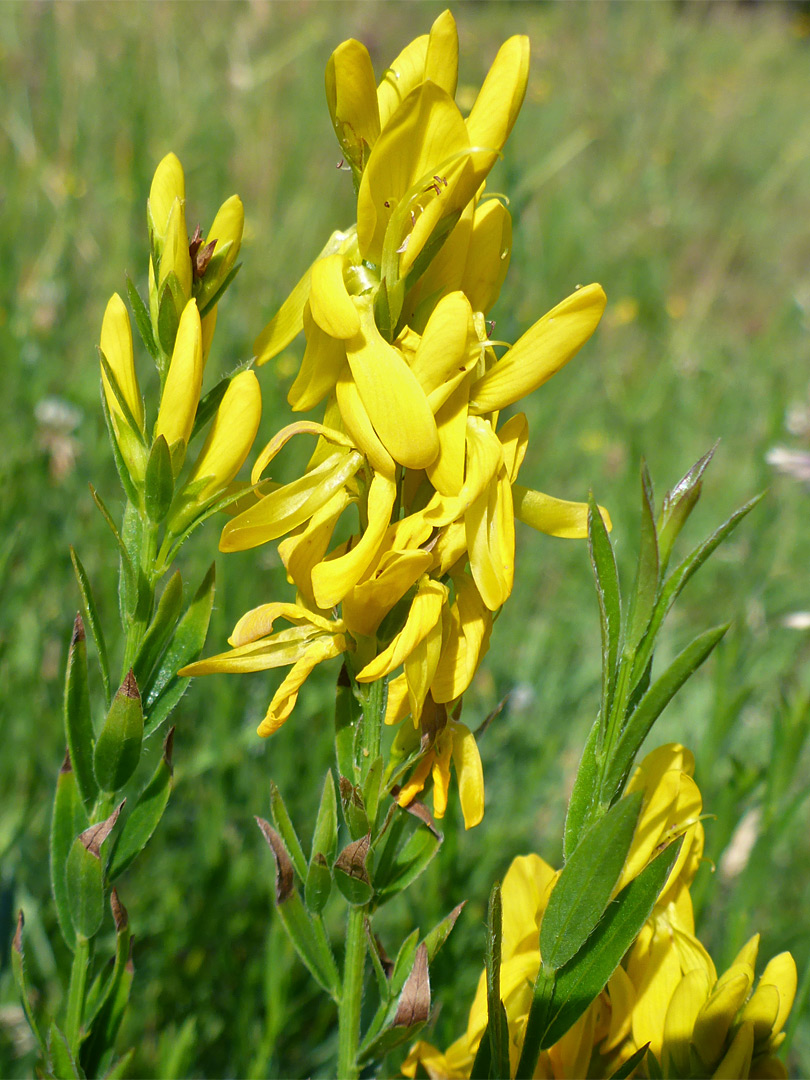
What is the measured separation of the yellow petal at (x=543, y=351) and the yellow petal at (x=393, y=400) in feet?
0.32

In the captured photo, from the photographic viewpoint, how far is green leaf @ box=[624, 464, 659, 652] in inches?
26.2

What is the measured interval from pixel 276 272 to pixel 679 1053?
10.4ft

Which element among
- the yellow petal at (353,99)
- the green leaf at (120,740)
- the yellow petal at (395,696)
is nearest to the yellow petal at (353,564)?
the yellow petal at (395,696)

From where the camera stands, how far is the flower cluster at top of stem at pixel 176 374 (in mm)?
812

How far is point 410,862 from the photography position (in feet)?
3.03

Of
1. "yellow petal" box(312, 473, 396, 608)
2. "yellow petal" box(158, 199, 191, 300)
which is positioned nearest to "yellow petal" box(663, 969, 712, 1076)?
"yellow petal" box(312, 473, 396, 608)

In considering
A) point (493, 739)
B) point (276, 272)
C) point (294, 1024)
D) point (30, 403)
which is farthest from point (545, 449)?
point (294, 1024)

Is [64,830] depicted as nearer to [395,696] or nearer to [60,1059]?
[60,1059]

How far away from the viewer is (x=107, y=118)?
449 centimetres

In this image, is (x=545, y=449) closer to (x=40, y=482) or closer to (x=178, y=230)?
(x=40, y=482)

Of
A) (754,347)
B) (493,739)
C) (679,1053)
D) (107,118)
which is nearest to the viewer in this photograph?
(679,1053)

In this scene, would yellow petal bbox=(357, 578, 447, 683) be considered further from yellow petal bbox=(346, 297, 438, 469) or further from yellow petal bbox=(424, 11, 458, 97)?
yellow petal bbox=(424, 11, 458, 97)

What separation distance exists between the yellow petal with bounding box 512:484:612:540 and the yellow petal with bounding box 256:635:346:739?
22cm

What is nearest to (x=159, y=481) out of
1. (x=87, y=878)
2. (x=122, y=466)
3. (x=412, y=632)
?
(x=122, y=466)
